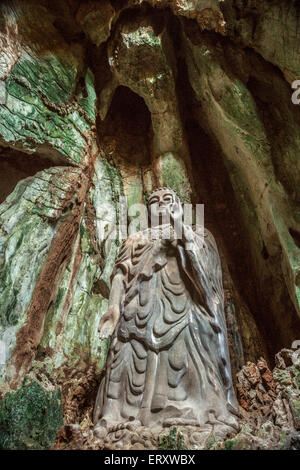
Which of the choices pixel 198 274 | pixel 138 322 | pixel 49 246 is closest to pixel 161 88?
pixel 49 246

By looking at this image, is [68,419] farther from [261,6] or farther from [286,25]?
[261,6]

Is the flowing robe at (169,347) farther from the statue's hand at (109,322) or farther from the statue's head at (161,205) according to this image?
the statue's head at (161,205)

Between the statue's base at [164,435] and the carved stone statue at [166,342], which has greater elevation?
the carved stone statue at [166,342]

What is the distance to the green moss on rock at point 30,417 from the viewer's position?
9.01 feet

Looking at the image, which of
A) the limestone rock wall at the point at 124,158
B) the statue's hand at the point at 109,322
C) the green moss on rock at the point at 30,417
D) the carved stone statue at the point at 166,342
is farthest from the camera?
the limestone rock wall at the point at 124,158

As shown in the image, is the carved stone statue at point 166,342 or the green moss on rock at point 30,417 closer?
the carved stone statue at point 166,342

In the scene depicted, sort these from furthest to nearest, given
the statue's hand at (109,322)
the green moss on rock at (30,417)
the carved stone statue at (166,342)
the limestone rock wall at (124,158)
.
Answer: the limestone rock wall at (124,158), the statue's hand at (109,322), the green moss on rock at (30,417), the carved stone statue at (166,342)

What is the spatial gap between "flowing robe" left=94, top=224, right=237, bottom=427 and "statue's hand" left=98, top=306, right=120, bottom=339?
2.9 inches

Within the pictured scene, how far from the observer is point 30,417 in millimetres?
2885

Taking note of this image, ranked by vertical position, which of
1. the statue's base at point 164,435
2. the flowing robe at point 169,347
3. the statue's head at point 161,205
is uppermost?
the statue's head at point 161,205

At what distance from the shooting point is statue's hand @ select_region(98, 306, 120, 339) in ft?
9.48

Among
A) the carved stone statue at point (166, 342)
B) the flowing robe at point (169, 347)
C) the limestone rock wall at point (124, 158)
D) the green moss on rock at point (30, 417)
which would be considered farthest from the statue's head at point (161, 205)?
the green moss on rock at point (30, 417)

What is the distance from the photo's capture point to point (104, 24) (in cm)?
499

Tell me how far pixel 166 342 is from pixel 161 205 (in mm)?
1524
